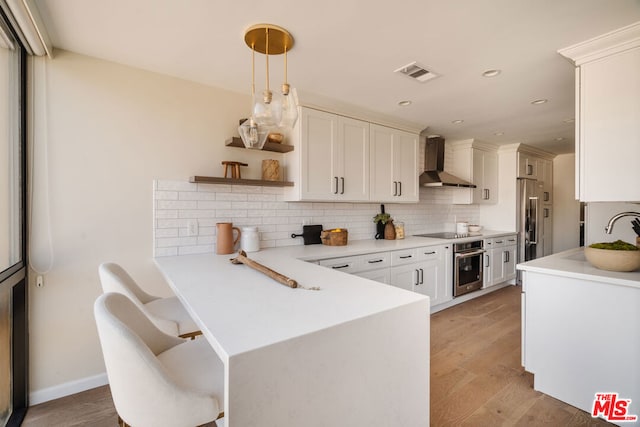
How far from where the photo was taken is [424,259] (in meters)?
3.44

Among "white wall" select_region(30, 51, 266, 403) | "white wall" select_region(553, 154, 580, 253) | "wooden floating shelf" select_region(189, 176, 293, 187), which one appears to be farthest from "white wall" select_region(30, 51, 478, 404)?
"white wall" select_region(553, 154, 580, 253)

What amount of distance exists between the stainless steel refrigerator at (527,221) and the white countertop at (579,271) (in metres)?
2.75

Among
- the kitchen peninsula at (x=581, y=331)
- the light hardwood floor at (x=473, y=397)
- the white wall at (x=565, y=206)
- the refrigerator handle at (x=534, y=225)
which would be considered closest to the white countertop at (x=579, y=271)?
the kitchen peninsula at (x=581, y=331)

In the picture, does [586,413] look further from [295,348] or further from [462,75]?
[462,75]

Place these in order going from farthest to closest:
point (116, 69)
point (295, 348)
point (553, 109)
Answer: point (553, 109)
point (116, 69)
point (295, 348)

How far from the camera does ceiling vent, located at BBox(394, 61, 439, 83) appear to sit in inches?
88.5

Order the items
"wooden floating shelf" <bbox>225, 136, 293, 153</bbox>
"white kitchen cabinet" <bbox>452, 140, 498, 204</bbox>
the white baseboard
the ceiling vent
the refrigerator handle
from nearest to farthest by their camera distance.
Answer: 1. the white baseboard
2. the ceiling vent
3. "wooden floating shelf" <bbox>225, 136, 293, 153</bbox>
4. "white kitchen cabinet" <bbox>452, 140, 498, 204</bbox>
5. the refrigerator handle

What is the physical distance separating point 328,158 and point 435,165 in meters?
1.88

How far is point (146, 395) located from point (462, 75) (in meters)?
2.77

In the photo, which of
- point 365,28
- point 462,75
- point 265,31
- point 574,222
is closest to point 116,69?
point 265,31

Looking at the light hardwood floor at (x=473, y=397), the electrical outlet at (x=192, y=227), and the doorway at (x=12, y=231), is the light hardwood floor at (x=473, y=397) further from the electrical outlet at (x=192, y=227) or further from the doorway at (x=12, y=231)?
the electrical outlet at (x=192, y=227)

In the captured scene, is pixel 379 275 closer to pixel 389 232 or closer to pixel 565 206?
pixel 389 232

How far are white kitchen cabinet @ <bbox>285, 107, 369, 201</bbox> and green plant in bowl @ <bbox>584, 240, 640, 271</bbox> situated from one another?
76.2 inches

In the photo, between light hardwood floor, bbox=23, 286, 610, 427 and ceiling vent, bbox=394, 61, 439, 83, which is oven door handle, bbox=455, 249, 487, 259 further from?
ceiling vent, bbox=394, 61, 439, 83
